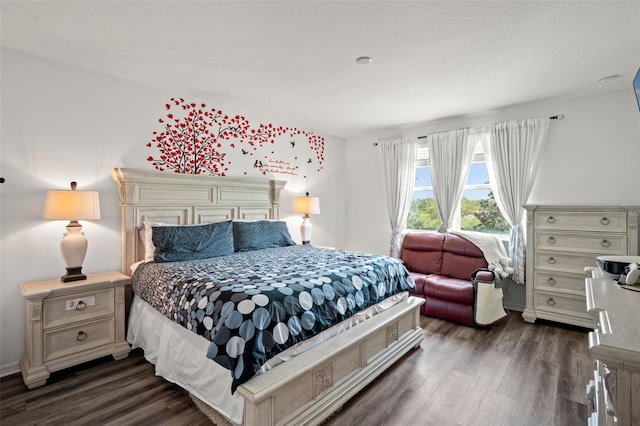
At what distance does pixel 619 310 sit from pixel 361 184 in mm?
4370

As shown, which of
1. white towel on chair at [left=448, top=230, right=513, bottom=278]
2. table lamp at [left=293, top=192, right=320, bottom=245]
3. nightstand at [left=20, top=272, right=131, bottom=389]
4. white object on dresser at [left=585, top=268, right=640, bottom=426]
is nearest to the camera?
white object on dresser at [left=585, top=268, right=640, bottom=426]

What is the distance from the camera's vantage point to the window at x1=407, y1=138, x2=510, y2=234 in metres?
4.15

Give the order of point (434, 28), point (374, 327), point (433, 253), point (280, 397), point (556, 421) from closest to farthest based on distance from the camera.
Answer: point (280, 397) → point (556, 421) → point (434, 28) → point (374, 327) → point (433, 253)

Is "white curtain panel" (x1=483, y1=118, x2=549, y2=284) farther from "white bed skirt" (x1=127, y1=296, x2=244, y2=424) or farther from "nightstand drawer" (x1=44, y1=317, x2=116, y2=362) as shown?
"nightstand drawer" (x1=44, y1=317, x2=116, y2=362)

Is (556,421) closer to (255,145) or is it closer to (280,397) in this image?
(280,397)

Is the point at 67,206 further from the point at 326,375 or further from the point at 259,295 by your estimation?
the point at 326,375

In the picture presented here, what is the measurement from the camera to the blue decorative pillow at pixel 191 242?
278 cm

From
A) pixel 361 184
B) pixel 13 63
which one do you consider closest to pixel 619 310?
pixel 13 63

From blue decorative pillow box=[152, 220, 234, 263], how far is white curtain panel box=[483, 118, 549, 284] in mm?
3280

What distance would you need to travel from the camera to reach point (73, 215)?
2.42 m

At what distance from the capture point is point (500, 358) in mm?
2670

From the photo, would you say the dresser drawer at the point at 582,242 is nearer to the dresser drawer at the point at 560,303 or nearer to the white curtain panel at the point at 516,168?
the white curtain panel at the point at 516,168


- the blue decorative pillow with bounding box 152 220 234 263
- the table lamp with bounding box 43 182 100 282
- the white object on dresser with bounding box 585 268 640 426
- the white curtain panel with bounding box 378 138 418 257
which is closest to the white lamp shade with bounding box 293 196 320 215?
the white curtain panel with bounding box 378 138 418 257

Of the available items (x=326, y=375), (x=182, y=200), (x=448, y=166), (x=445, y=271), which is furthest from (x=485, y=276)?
(x=182, y=200)
